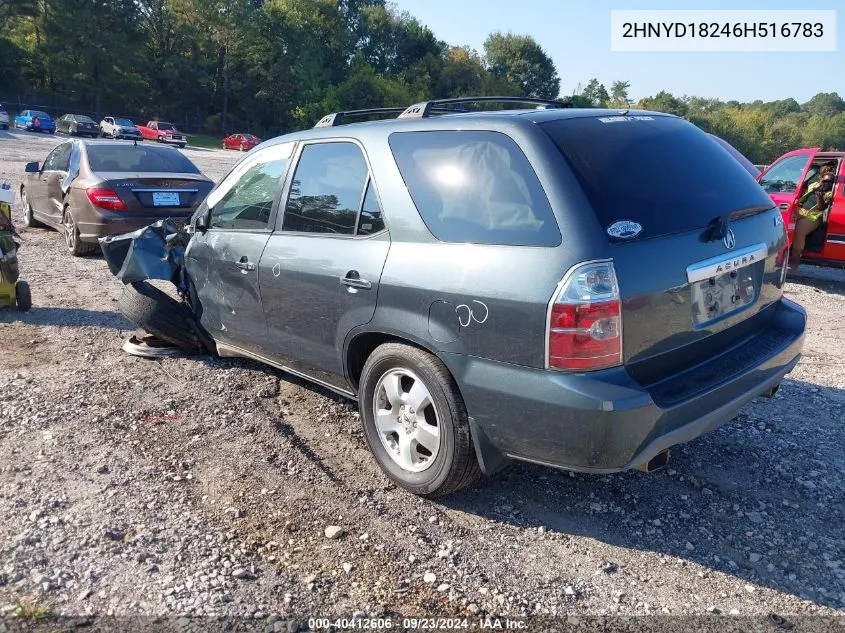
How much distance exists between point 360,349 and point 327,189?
0.96 m

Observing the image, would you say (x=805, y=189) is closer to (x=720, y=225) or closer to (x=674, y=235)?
(x=720, y=225)

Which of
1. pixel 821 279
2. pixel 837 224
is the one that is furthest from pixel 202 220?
pixel 821 279

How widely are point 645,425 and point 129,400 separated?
3428mm

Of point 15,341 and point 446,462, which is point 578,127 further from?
point 15,341

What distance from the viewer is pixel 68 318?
6.46 m

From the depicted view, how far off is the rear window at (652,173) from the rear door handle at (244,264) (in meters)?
2.10

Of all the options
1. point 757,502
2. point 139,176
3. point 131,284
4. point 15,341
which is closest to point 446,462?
point 757,502

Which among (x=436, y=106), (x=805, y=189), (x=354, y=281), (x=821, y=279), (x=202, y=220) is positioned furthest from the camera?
(x=821, y=279)

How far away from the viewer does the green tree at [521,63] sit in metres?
78.8

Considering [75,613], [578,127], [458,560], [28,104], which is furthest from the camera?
[28,104]

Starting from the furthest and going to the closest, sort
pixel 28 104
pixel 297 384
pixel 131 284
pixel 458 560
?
pixel 28 104
pixel 131 284
pixel 297 384
pixel 458 560

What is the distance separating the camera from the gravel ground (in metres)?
2.74

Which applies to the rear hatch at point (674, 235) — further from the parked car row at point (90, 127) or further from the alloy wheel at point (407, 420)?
the parked car row at point (90, 127)

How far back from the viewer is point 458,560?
2992mm
